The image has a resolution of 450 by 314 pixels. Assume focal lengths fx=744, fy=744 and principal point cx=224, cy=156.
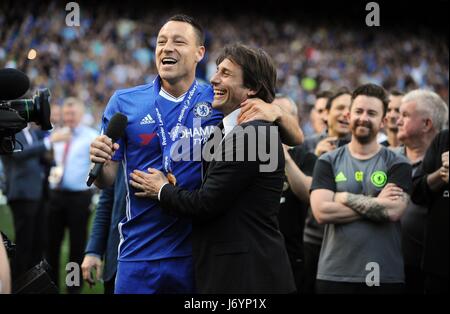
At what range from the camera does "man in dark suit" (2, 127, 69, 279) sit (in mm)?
9211

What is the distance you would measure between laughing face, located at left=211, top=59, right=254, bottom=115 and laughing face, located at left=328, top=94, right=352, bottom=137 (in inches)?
112

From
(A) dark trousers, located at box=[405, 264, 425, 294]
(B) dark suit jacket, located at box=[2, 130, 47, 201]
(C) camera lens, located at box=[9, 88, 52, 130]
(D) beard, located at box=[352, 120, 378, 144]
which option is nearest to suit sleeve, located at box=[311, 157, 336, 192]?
(D) beard, located at box=[352, 120, 378, 144]

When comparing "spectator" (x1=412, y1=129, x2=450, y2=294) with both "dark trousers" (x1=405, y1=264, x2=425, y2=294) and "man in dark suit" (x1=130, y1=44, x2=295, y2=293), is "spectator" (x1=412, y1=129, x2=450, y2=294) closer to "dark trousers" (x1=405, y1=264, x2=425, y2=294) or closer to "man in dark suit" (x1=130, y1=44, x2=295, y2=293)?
"dark trousers" (x1=405, y1=264, x2=425, y2=294)

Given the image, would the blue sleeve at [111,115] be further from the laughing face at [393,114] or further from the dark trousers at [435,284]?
the laughing face at [393,114]

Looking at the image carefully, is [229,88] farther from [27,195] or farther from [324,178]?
[27,195]

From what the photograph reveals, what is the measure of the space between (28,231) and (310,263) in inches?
166

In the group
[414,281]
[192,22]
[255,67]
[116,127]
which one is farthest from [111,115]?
[414,281]

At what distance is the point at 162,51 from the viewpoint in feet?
13.9

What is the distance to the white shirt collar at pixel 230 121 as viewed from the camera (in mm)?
3969

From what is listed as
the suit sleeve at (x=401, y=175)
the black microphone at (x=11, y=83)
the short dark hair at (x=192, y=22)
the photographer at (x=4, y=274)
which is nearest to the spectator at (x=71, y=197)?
the suit sleeve at (x=401, y=175)

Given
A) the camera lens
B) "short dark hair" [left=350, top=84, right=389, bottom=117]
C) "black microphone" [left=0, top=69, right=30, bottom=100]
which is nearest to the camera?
"black microphone" [left=0, top=69, right=30, bottom=100]

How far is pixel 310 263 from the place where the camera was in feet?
21.1

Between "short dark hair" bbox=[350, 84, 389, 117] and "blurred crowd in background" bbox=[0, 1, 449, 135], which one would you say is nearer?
"short dark hair" bbox=[350, 84, 389, 117]

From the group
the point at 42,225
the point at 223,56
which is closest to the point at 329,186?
the point at 223,56
